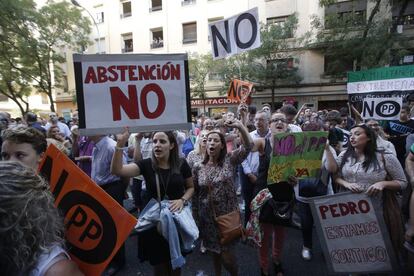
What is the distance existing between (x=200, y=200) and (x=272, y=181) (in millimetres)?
752

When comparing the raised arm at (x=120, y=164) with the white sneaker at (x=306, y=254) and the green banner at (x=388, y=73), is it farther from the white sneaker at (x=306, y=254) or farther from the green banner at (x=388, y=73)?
the green banner at (x=388, y=73)

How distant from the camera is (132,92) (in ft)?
8.03

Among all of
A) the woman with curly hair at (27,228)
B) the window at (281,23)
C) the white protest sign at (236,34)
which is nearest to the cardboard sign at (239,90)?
the white protest sign at (236,34)

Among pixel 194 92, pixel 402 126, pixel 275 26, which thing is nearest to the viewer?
pixel 402 126

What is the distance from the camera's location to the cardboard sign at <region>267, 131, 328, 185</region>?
3014mm

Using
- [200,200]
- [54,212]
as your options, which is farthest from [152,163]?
[54,212]

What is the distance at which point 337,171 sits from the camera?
3.23 metres

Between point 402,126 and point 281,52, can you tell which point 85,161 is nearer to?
point 402,126

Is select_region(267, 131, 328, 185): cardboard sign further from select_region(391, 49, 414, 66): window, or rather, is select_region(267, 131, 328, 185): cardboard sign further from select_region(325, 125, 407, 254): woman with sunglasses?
select_region(391, 49, 414, 66): window

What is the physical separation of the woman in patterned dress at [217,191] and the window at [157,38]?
2459 cm

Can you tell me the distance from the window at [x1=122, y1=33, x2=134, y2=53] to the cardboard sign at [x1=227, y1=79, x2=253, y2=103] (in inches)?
922

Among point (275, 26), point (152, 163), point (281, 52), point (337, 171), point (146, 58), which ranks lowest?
point (337, 171)

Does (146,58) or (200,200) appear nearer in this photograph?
(146,58)

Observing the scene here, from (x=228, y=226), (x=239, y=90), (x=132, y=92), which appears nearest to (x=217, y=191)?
(x=228, y=226)
